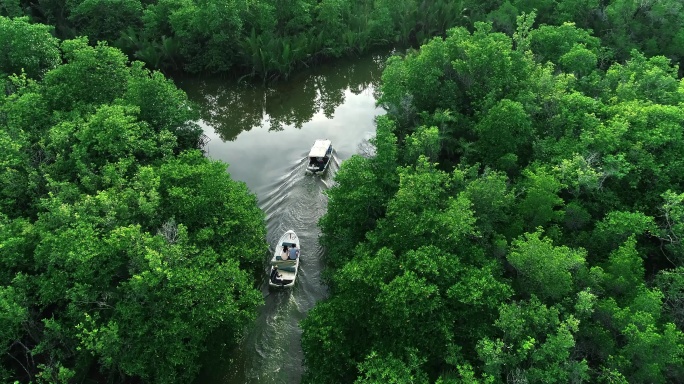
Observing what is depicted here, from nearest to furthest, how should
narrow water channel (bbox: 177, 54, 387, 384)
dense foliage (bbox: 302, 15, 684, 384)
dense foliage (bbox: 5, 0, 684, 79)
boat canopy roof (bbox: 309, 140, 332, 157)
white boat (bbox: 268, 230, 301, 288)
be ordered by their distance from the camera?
dense foliage (bbox: 302, 15, 684, 384) < narrow water channel (bbox: 177, 54, 387, 384) < white boat (bbox: 268, 230, 301, 288) < boat canopy roof (bbox: 309, 140, 332, 157) < dense foliage (bbox: 5, 0, 684, 79)

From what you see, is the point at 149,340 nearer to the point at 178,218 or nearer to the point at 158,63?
the point at 178,218

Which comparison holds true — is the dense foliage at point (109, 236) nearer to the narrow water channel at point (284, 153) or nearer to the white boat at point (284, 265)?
the white boat at point (284, 265)

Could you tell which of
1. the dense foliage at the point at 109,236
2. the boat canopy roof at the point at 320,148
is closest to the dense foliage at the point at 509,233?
the dense foliage at the point at 109,236

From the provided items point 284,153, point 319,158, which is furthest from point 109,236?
point 284,153

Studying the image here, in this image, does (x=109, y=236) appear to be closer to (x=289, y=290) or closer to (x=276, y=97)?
(x=289, y=290)

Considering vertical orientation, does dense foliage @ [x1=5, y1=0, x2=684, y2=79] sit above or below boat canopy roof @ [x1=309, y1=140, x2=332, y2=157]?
above

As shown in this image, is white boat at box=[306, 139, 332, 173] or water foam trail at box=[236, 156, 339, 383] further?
white boat at box=[306, 139, 332, 173]

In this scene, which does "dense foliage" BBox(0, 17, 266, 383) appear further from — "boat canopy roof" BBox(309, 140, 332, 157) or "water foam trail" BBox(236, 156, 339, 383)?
"boat canopy roof" BBox(309, 140, 332, 157)

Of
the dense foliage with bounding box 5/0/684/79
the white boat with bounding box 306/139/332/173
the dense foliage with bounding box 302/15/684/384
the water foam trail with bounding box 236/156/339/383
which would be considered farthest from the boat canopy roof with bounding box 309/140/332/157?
the dense foliage with bounding box 5/0/684/79
